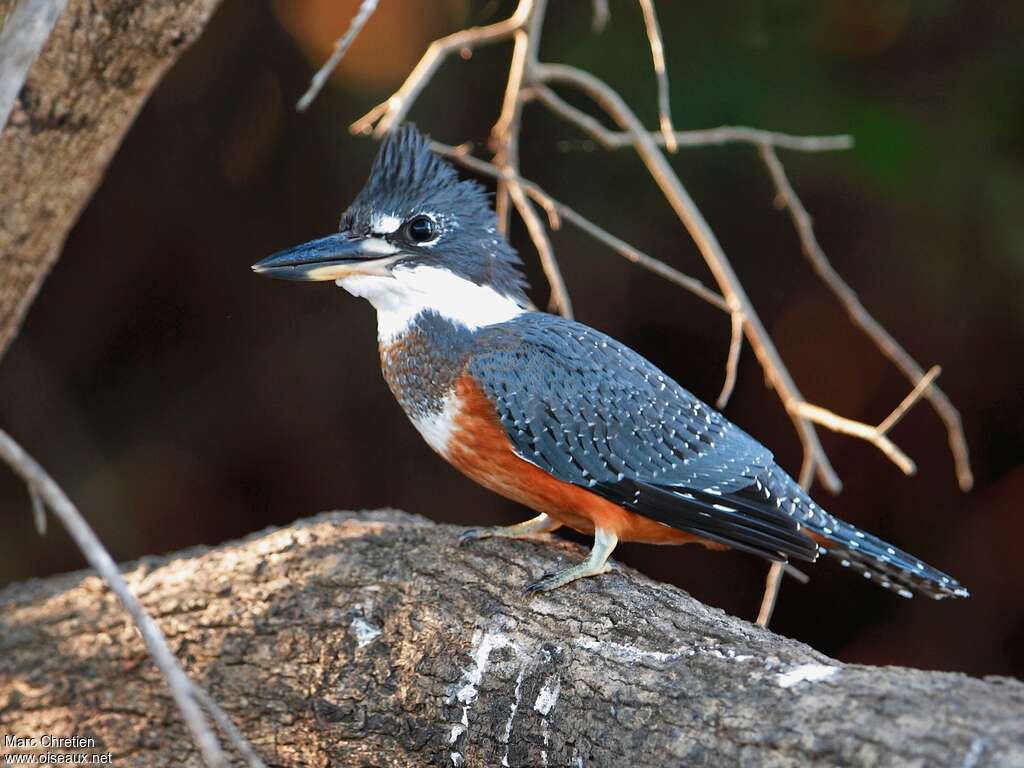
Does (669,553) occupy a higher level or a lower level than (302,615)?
lower

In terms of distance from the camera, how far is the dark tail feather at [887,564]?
2789mm

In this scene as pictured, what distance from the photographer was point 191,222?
5.27m

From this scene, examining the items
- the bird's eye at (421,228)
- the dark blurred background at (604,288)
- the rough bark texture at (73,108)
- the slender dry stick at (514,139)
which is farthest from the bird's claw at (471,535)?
the dark blurred background at (604,288)

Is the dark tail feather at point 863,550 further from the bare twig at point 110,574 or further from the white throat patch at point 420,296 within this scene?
the bare twig at point 110,574

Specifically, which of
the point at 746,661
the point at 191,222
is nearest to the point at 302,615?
the point at 746,661

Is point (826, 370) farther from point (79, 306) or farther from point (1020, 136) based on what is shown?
point (79, 306)

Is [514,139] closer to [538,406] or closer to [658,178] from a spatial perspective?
[658,178]

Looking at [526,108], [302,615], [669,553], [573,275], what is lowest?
[669,553]

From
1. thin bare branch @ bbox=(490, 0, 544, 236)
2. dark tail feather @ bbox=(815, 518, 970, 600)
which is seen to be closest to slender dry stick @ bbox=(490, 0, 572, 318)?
thin bare branch @ bbox=(490, 0, 544, 236)

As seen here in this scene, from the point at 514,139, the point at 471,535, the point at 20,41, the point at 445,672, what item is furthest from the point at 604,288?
the point at 20,41

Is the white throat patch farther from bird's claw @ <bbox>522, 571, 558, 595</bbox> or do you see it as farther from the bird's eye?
bird's claw @ <bbox>522, 571, 558, 595</bbox>

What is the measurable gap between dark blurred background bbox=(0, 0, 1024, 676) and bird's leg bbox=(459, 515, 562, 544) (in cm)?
195

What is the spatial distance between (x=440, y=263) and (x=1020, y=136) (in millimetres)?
2556

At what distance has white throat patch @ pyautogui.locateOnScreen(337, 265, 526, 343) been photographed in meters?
2.88
